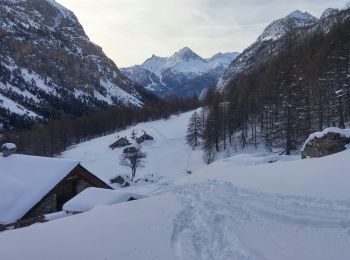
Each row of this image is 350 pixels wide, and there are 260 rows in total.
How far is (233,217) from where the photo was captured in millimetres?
17172

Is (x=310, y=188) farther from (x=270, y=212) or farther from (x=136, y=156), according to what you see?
(x=136, y=156)

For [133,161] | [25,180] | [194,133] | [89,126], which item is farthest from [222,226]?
[89,126]

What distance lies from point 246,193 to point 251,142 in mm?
73629

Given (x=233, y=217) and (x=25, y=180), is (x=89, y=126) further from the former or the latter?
(x=233, y=217)

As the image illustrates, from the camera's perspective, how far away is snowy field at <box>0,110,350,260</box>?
13211mm

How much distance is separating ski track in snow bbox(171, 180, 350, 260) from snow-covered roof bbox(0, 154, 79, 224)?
41.2ft

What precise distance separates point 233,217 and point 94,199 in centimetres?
1199

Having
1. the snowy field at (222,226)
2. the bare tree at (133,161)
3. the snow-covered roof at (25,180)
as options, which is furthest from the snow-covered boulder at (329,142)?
the bare tree at (133,161)

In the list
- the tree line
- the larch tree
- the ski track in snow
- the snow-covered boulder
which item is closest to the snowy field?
the ski track in snow

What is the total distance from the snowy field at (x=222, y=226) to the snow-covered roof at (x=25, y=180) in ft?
39.0

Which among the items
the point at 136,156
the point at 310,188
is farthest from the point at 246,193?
the point at 136,156

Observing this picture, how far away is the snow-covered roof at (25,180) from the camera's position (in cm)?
2956

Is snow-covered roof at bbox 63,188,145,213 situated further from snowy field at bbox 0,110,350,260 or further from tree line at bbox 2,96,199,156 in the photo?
tree line at bbox 2,96,199,156

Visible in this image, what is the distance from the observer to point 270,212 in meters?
17.8
